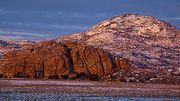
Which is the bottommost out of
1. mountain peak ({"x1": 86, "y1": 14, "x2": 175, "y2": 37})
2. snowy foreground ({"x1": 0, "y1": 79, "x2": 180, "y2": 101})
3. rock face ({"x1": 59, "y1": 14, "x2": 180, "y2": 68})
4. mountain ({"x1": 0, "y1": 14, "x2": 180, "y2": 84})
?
snowy foreground ({"x1": 0, "y1": 79, "x2": 180, "y2": 101})

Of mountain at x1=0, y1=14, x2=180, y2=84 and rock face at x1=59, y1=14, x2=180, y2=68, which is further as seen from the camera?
rock face at x1=59, y1=14, x2=180, y2=68

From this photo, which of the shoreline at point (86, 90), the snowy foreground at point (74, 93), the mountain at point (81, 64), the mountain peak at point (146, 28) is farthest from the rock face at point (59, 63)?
the mountain peak at point (146, 28)

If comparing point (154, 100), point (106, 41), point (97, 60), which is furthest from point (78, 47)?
point (154, 100)

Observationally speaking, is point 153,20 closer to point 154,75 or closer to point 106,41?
point 106,41

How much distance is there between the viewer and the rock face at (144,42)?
16388cm

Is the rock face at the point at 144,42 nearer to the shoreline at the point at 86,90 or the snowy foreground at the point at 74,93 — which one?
the shoreline at the point at 86,90

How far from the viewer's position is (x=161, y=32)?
192m

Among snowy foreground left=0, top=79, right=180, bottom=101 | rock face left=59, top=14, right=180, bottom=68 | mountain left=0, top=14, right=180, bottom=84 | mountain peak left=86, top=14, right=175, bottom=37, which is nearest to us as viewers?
Result: snowy foreground left=0, top=79, right=180, bottom=101

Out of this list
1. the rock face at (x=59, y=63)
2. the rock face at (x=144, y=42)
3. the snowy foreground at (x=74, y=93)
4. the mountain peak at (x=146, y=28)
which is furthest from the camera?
the mountain peak at (x=146, y=28)

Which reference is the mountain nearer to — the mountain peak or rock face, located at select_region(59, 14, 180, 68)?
rock face, located at select_region(59, 14, 180, 68)

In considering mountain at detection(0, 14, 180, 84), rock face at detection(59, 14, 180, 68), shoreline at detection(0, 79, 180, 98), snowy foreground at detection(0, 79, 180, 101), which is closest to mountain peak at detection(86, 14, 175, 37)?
rock face at detection(59, 14, 180, 68)

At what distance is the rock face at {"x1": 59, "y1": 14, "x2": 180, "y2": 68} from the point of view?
538ft

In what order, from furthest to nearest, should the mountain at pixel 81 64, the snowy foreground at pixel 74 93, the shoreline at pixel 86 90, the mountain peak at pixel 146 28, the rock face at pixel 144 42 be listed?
the mountain peak at pixel 146 28 → the rock face at pixel 144 42 → the mountain at pixel 81 64 → the shoreline at pixel 86 90 → the snowy foreground at pixel 74 93

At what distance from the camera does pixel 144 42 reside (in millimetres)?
185125
